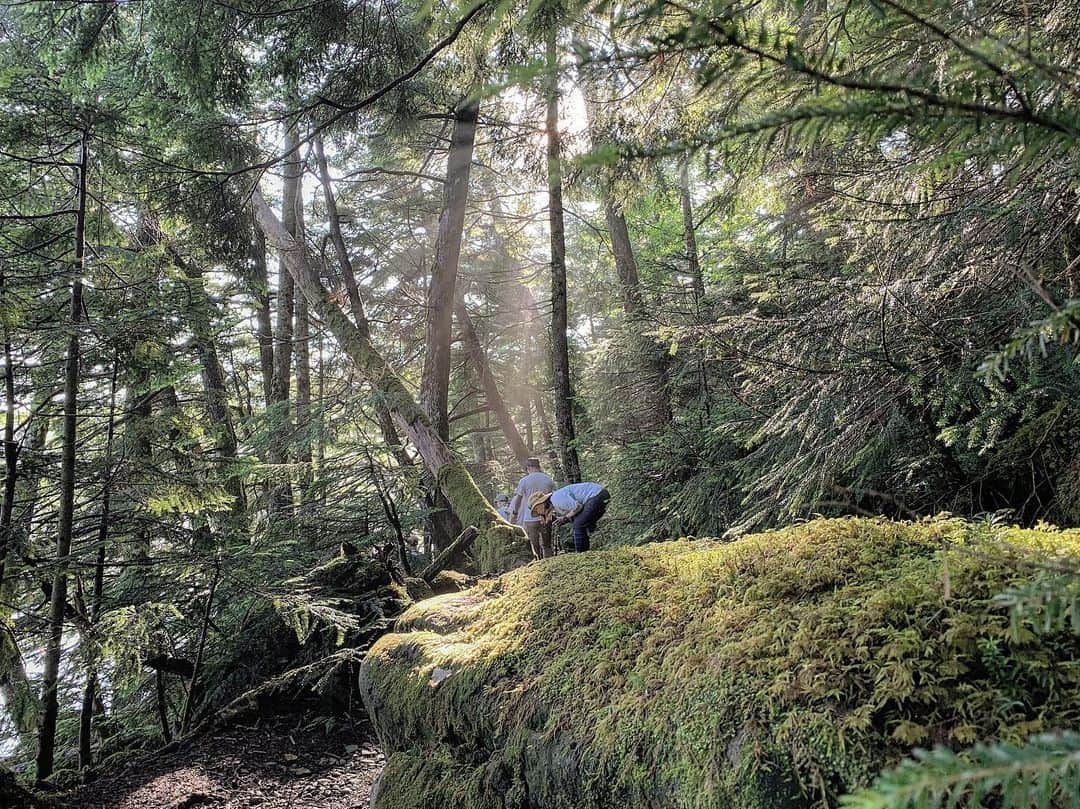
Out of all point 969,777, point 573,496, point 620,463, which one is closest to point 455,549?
point 573,496

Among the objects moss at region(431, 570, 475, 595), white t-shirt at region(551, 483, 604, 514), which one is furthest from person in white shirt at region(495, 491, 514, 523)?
moss at region(431, 570, 475, 595)

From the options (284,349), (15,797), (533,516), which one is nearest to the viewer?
(15,797)

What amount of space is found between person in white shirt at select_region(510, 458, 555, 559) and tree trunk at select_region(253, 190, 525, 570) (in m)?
0.58

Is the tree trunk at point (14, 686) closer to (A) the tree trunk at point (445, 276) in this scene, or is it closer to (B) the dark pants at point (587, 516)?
(B) the dark pants at point (587, 516)

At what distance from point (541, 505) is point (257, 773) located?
4.34 metres

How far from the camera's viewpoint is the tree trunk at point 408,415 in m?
7.48

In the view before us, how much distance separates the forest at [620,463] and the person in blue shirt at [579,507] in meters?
0.05

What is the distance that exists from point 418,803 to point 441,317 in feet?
25.7

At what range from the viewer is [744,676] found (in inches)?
65.2

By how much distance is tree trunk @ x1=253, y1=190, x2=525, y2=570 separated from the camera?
748 centimetres

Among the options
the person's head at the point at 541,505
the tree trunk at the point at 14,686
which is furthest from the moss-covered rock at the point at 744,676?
the person's head at the point at 541,505

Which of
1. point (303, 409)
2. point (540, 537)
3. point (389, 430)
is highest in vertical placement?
point (303, 409)

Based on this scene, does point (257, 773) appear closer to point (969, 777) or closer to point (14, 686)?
point (14, 686)

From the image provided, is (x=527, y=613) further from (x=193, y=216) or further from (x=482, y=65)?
(x=193, y=216)
